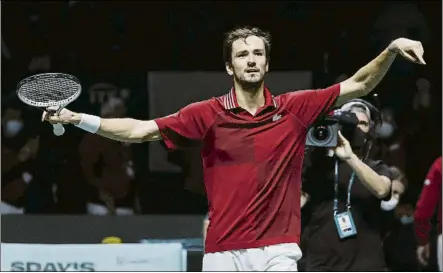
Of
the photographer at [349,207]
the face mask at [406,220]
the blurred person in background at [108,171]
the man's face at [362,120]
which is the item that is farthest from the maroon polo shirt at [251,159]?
the blurred person in background at [108,171]

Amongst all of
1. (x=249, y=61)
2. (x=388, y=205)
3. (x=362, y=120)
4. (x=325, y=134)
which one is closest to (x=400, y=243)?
(x=388, y=205)

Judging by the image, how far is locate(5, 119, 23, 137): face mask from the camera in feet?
31.6

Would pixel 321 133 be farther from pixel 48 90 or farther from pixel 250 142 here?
pixel 48 90

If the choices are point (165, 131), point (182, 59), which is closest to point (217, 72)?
point (182, 59)

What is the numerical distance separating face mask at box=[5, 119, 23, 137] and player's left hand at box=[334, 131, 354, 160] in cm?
292

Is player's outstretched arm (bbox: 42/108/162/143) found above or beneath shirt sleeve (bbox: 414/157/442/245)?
above

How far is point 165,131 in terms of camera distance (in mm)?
6734

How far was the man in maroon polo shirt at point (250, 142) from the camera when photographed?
21.3 feet

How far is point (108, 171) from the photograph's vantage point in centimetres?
948

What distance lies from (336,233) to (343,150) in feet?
1.69

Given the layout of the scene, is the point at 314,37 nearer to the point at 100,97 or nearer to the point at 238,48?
the point at 100,97

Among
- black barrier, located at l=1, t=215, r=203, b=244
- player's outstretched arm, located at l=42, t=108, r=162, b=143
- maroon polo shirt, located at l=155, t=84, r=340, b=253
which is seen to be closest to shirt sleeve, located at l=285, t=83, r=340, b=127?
maroon polo shirt, located at l=155, t=84, r=340, b=253

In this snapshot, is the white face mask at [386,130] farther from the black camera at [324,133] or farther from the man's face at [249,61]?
the man's face at [249,61]

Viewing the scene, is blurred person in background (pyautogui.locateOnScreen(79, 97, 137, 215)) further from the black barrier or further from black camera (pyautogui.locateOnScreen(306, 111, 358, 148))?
black camera (pyautogui.locateOnScreen(306, 111, 358, 148))
